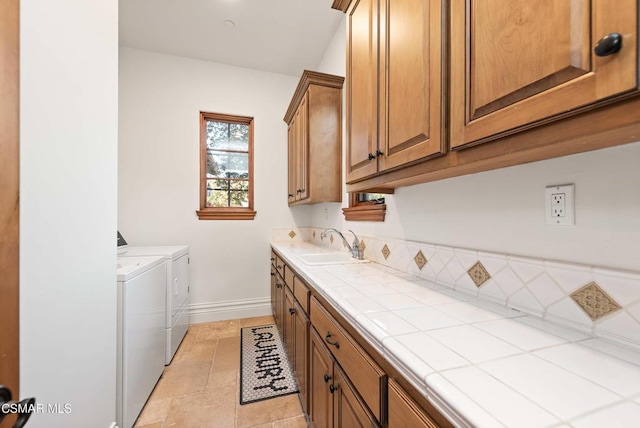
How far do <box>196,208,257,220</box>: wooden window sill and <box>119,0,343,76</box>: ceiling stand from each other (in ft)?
5.74

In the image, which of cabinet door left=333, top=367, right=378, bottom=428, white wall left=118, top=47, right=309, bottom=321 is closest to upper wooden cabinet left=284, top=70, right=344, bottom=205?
white wall left=118, top=47, right=309, bottom=321

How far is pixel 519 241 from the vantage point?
861 millimetres

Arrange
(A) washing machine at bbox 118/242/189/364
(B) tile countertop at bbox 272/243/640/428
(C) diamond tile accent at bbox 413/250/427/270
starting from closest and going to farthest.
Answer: (B) tile countertop at bbox 272/243/640/428
(C) diamond tile accent at bbox 413/250/427/270
(A) washing machine at bbox 118/242/189/364

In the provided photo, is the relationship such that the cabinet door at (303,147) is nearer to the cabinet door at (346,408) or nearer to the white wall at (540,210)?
the white wall at (540,210)

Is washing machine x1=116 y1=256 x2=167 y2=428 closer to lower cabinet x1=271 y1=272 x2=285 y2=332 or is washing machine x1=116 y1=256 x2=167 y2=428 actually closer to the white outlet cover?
lower cabinet x1=271 y1=272 x2=285 y2=332

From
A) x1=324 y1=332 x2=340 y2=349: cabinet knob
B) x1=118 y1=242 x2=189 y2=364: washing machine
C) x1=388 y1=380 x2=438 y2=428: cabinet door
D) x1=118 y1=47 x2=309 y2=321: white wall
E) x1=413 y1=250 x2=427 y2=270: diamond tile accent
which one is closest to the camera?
x1=388 y1=380 x2=438 y2=428: cabinet door

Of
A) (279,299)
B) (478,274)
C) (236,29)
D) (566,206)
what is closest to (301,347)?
(279,299)

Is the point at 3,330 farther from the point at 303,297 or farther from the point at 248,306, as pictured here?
the point at 248,306

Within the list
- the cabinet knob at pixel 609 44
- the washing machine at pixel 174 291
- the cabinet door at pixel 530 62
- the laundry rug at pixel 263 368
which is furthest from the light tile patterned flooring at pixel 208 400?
the cabinet knob at pixel 609 44

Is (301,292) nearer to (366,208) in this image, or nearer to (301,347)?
(301,347)

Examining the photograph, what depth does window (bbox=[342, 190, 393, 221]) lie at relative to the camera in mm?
1697

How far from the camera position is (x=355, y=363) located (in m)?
0.80

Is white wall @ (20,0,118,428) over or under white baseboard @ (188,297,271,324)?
over

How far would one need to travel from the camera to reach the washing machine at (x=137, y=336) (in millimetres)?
1371
